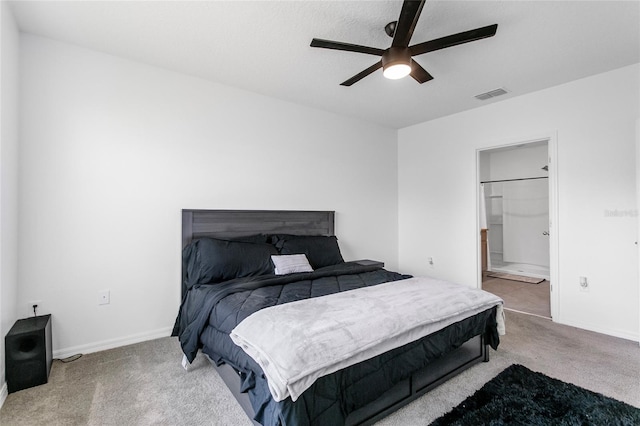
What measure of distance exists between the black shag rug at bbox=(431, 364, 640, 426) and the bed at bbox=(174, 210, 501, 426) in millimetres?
260

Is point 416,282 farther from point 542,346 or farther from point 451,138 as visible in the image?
point 451,138

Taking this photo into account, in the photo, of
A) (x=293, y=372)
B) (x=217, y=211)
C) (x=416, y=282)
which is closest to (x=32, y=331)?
(x=217, y=211)

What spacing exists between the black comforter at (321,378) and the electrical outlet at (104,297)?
66 cm

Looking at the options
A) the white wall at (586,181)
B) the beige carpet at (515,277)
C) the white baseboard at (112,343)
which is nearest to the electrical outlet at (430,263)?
the white wall at (586,181)

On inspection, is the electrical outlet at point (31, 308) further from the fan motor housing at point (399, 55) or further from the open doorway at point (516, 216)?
the open doorway at point (516, 216)

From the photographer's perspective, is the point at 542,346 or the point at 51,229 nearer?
the point at 51,229

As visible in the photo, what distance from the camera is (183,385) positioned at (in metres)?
2.08

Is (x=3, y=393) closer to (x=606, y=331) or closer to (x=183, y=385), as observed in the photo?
(x=183, y=385)

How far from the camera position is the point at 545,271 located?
224 inches

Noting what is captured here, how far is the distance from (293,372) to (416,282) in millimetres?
1516

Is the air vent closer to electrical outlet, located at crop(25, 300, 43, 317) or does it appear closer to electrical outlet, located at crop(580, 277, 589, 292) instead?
electrical outlet, located at crop(580, 277, 589, 292)

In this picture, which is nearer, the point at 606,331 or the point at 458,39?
the point at 458,39

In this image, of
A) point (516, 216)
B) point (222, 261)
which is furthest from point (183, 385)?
point (516, 216)

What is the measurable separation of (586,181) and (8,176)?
197 inches
